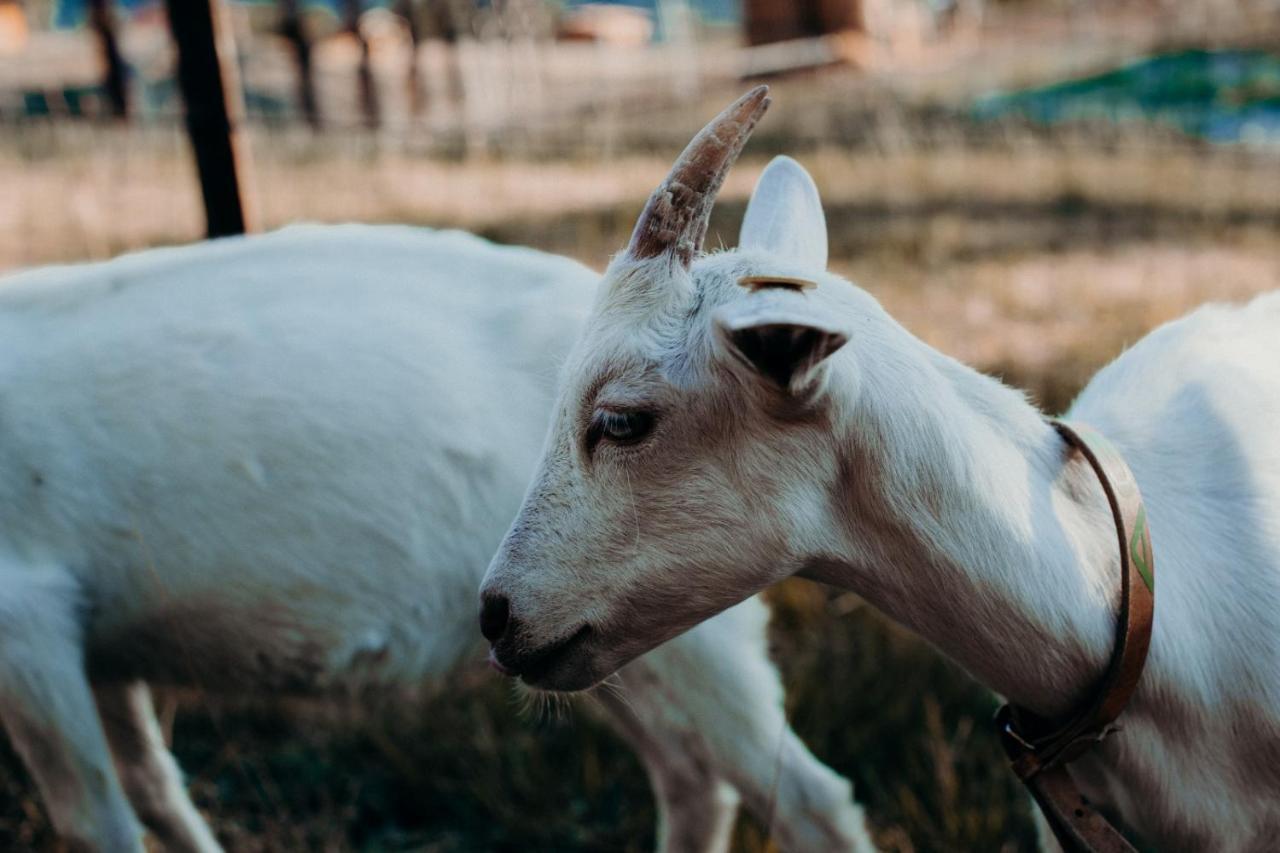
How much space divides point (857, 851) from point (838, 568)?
2.92 ft

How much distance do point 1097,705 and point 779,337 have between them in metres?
0.67

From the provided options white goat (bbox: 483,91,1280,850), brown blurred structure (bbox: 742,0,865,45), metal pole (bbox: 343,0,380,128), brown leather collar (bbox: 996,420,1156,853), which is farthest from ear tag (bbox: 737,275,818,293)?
brown blurred structure (bbox: 742,0,865,45)

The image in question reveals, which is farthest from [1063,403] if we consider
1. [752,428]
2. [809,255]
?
[752,428]

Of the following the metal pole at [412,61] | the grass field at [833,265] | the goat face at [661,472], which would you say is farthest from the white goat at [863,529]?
the metal pole at [412,61]

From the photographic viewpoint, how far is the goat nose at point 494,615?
1598mm

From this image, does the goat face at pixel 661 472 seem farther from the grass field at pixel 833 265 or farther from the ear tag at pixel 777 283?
the grass field at pixel 833 265

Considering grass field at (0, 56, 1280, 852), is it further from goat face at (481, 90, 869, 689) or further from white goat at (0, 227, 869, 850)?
goat face at (481, 90, 869, 689)

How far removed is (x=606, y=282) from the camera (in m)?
1.62

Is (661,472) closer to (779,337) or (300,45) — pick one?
(779,337)

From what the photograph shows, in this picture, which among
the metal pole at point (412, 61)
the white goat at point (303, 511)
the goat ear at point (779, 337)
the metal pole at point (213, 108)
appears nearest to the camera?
the goat ear at point (779, 337)

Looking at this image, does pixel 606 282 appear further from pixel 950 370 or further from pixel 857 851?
pixel 857 851

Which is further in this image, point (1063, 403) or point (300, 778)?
point (1063, 403)

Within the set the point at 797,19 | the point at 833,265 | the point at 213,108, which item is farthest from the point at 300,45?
the point at 797,19

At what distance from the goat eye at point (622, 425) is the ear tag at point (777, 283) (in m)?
0.21
